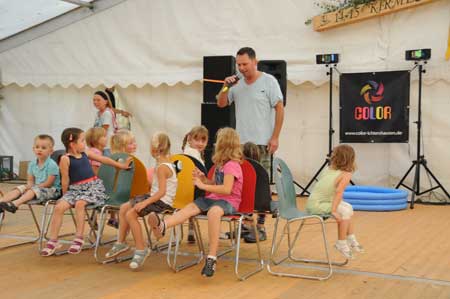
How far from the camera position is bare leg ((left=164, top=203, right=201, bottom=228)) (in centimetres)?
385

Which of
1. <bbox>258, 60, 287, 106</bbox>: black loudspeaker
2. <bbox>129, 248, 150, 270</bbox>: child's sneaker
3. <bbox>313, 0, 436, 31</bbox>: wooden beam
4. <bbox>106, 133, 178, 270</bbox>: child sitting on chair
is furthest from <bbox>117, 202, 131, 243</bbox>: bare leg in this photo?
<bbox>313, 0, 436, 31</bbox>: wooden beam

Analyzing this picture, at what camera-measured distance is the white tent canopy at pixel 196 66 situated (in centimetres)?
817

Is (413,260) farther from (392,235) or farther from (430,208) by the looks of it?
(430,208)

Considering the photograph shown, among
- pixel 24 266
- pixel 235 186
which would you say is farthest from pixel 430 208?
pixel 24 266

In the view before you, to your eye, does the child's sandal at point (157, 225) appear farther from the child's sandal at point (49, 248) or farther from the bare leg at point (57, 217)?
the child's sandal at point (49, 248)

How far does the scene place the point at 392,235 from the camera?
554cm

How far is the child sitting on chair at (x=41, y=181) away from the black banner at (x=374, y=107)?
4.67 m

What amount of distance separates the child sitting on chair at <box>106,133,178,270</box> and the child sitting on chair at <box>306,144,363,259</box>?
38.2 inches

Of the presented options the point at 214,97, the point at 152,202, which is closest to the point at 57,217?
the point at 152,202

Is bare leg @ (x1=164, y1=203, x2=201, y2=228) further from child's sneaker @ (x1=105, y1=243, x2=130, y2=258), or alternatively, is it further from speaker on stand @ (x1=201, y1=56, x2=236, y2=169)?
speaker on stand @ (x1=201, y1=56, x2=236, y2=169)

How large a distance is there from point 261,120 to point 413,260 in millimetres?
1594

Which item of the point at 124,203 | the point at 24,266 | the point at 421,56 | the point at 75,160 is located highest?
the point at 421,56

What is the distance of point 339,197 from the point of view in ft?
13.2

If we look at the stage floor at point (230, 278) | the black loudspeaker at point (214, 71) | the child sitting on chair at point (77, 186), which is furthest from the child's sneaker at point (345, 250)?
the black loudspeaker at point (214, 71)
